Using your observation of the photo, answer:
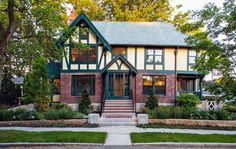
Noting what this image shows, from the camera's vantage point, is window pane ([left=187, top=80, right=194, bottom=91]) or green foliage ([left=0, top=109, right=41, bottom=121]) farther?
window pane ([left=187, top=80, right=194, bottom=91])

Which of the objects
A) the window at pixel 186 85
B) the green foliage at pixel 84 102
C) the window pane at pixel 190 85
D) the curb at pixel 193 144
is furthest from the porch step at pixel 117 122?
the window pane at pixel 190 85

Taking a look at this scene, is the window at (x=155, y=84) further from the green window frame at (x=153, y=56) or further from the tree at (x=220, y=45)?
the tree at (x=220, y=45)

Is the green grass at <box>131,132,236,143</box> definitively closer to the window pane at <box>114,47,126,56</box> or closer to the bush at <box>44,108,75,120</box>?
the bush at <box>44,108,75,120</box>

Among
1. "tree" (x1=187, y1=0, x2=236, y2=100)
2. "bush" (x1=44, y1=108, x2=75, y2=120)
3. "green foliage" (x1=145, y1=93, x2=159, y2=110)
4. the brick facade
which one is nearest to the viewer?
"tree" (x1=187, y1=0, x2=236, y2=100)

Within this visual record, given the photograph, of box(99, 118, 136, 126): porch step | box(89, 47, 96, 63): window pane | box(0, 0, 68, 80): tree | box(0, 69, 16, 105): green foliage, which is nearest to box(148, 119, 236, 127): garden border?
box(99, 118, 136, 126): porch step

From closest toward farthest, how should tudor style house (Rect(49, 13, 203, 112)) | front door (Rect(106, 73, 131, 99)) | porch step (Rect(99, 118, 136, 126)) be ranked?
porch step (Rect(99, 118, 136, 126))
tudor style house (Rect(49, 13, 203, 112))
front door (Rect(106, 73, 131, 99))

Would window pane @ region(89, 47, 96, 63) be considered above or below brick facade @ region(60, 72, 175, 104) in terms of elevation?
above

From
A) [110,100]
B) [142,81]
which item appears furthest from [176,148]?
[142,81]

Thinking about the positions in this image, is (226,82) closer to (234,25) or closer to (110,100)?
(234,25)

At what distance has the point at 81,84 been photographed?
79.0 feet

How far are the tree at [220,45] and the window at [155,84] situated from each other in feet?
43.5

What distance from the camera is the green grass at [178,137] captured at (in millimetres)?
11789

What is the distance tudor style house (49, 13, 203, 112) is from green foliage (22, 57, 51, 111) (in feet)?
11.1

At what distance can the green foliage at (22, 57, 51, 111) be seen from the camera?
64.7 feet
